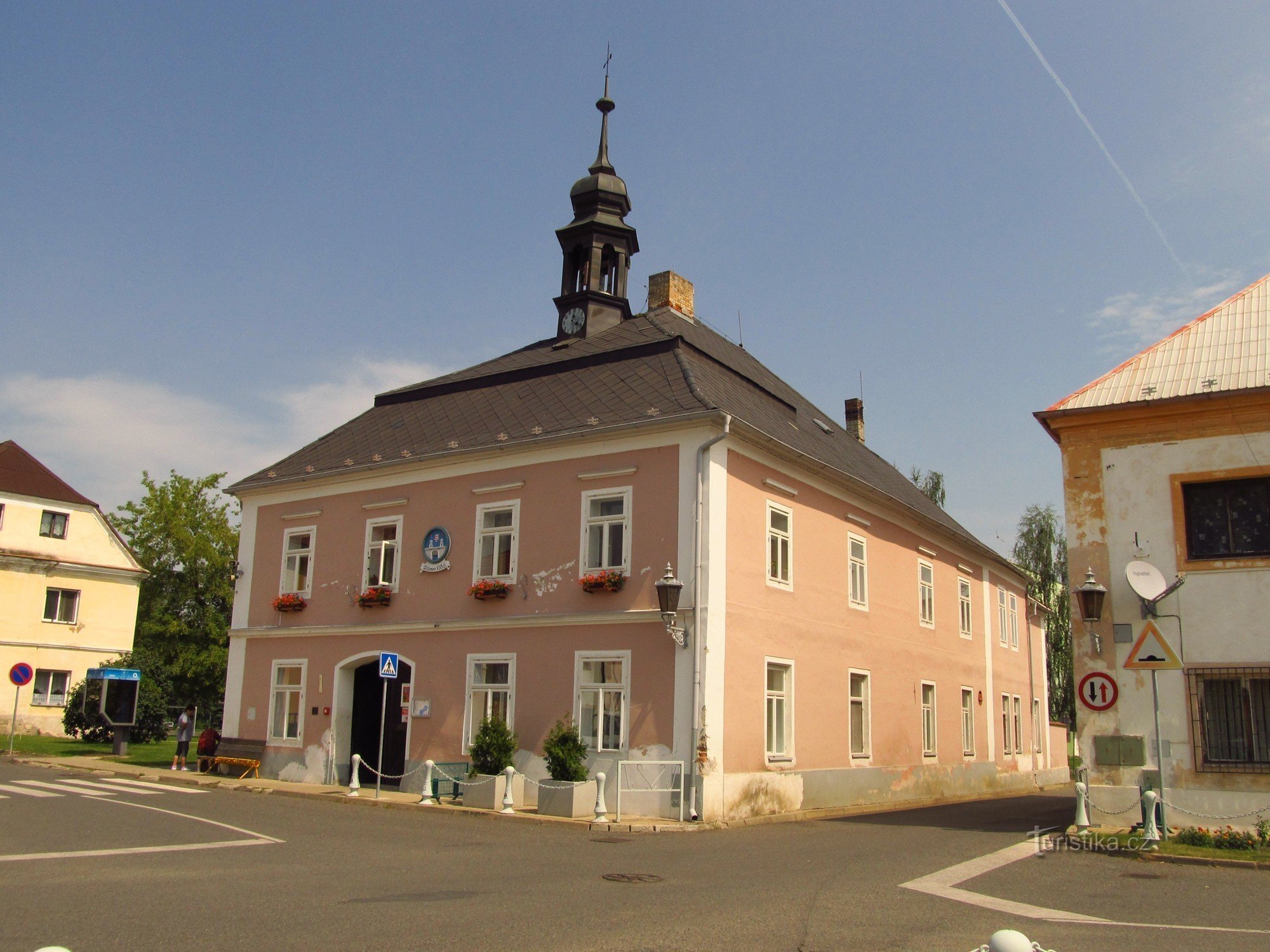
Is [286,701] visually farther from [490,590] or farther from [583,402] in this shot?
[583,402]

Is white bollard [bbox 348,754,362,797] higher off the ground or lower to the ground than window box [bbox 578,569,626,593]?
lower

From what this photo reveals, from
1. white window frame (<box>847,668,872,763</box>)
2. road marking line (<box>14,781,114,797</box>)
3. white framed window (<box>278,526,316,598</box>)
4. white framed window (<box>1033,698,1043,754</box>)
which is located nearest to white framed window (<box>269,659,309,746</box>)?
white framed window (<box>278,526,316,598</box>)

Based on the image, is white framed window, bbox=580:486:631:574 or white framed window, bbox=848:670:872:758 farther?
white framed window, bbox=848:670:872:758

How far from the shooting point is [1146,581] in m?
15.3

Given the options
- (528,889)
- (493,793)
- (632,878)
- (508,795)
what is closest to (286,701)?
(493,793)

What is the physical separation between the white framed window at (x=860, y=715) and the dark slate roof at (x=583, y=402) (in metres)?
4.29

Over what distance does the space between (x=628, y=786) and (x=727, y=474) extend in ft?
18.6

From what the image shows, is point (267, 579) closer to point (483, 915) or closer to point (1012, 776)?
point (483, 915)

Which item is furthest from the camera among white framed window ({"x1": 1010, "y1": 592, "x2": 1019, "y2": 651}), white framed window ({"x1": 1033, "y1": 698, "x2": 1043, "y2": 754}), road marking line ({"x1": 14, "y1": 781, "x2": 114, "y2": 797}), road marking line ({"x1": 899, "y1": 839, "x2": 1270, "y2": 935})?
white framed window ({"x1": 1033, "y1": 698, "x2": 1043, "y2": 754})

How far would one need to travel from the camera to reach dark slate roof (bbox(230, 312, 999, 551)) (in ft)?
67.5

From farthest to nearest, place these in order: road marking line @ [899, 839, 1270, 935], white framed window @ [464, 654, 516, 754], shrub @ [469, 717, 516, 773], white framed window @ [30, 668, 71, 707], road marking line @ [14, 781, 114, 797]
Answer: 1. white framed window @ [30, 668, 71, 707]
2. white framed window @ [464, 654, 516, 754]
3. shrub @ [469, 717, 516, 773]
4. road marking line @ [14, 781, 114, 797]
5. road marking line @ [899, 839, 1270, 935]

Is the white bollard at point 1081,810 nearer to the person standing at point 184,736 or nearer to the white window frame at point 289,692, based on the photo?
the white window frame at point 289,692

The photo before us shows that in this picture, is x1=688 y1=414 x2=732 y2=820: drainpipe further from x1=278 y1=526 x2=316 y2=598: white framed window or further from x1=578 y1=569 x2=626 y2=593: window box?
x1=278 y1=526 x2=316 y2=598: white framed window

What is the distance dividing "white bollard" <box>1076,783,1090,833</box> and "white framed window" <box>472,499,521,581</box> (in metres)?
10.6
